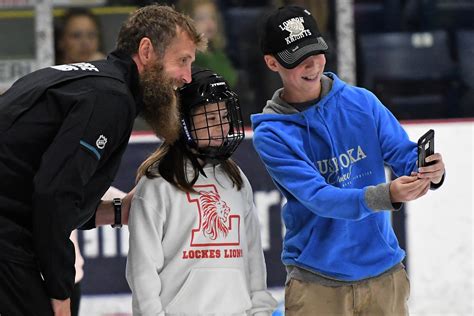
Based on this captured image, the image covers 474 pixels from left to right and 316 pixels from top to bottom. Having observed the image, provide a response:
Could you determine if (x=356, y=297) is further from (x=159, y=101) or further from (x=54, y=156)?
(x=54, y=156)

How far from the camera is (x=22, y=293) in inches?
121

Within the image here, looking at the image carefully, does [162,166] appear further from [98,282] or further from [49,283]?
[98,282]

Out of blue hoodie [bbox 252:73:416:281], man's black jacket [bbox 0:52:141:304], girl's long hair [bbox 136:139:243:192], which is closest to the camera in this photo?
man's black jacket [bbox 0:52:141:304]

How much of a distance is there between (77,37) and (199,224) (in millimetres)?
2839

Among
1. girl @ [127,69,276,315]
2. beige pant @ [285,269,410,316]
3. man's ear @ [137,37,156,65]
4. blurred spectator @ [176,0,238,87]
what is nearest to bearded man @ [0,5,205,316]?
man's ear @ [137,37,156,65]

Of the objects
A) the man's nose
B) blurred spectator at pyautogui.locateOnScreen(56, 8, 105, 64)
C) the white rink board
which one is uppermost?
blurred spectator at pyautogui.locateOnScreen(56, 8, 105, 64)

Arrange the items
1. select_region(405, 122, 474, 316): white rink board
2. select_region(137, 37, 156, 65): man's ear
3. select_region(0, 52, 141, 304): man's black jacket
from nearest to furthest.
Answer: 1. select_region(0, 52, 141, 304): man's black jacket
2. select_region(137, 37, 156, 65): man's ear
3. select_region(405, 122, 474, 316): white rink board

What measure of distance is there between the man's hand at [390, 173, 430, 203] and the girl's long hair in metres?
0.61

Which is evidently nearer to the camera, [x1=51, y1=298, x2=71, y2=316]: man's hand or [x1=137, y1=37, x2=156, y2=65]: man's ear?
[x1=51, y1=298, x2=71, y2=316]: man's hand

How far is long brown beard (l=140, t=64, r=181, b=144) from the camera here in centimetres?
333

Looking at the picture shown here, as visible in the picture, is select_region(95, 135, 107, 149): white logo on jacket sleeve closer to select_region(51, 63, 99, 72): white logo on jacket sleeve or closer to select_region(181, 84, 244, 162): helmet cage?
select_region(51, 63, 99, 72): white logo on jacket sleeve

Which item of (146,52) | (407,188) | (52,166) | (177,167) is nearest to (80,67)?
(146,52)

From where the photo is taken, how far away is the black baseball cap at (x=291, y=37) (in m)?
3.55

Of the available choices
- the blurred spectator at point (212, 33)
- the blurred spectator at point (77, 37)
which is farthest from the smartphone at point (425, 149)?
the blurred spectator at point (77, 37)
